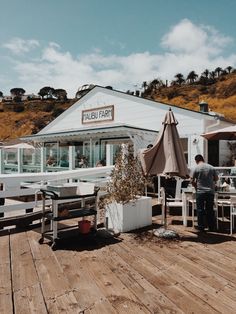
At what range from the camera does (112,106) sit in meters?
19.5

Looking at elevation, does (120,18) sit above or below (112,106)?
above

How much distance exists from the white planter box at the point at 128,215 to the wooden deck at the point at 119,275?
386 millimetres

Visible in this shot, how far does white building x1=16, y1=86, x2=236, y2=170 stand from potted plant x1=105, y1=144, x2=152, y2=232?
15.9 ft

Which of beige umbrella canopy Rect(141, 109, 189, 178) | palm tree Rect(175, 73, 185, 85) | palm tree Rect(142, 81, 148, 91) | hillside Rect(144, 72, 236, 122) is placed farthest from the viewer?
palm tree Rect(175, 73, 185, 85)

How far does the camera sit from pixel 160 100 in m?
63.7

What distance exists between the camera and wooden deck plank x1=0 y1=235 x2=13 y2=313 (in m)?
3.13

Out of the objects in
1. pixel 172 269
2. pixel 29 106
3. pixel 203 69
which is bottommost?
pixel 172 269

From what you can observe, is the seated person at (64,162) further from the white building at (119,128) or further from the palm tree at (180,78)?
the palm tree at (180,78)

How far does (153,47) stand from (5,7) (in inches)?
521

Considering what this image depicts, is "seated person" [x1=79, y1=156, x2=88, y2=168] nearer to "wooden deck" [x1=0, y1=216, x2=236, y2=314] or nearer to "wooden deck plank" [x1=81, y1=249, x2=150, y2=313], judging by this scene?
"wooden deck" [x1=0, y1=216, x2=236, y2=314]

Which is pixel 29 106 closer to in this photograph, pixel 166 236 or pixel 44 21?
pixel 44 21

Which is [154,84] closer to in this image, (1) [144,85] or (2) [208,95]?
(1) [144,85]

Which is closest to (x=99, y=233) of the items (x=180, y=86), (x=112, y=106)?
(x=112, y=106)

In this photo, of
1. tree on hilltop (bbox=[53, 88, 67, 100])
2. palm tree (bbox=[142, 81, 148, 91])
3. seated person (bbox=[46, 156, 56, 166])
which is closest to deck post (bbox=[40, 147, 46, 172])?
seated person (bbox=[46, 156, 56, 166])
